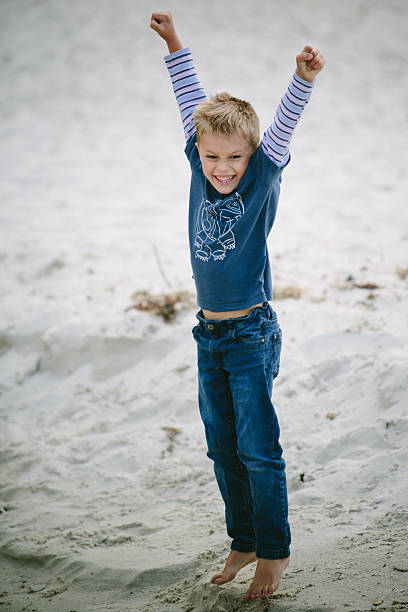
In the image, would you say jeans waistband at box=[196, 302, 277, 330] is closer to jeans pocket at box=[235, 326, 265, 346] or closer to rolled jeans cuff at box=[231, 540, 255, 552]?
jeans pocket at box=[235, 326, 265, 346]

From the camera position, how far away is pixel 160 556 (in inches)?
108

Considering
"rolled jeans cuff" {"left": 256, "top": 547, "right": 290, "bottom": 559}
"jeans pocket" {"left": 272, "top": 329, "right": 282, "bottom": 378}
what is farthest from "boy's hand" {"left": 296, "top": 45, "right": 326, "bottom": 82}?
"rolled jeans cuff" {"left": 256, "top": 547, "right": 290, "bottom": 559}

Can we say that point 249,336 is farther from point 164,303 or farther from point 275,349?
point 164,303

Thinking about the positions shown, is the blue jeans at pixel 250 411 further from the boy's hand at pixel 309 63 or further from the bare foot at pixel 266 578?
the boy's hand at pixel 309 63

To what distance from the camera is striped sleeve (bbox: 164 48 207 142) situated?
2.38 metres

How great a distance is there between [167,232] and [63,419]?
261 centimetres

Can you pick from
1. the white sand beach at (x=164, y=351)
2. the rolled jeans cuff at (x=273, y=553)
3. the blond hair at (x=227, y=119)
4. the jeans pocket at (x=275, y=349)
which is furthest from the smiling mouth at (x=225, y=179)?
the white sand beach at (x=164, y=351)

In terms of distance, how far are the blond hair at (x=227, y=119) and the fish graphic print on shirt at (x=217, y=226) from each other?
201 millimetres

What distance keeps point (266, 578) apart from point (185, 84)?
180 centimetres

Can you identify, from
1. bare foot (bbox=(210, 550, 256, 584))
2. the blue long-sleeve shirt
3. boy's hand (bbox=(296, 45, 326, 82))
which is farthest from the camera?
bare foot (bbox=(210, 550, 256, 584))

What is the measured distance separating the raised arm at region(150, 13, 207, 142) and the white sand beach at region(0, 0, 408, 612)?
67.3 inches

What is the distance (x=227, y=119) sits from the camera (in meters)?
2.06

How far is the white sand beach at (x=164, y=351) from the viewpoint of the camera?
2.63 metres

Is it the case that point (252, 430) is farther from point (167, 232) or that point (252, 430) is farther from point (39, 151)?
point (39, 151)
